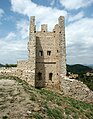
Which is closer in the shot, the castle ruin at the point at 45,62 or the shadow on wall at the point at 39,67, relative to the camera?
the castle ruin at the point at 45,62

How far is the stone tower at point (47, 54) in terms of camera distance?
1196 inches

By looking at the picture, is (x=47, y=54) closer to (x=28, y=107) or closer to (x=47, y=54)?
(x=47, y=54)

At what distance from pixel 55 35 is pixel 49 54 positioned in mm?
2701

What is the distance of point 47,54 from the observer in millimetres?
31188

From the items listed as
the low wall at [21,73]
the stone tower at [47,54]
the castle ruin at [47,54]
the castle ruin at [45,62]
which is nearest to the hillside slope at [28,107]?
the low wall at [21,73]

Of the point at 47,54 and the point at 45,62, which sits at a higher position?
the point at 47,54

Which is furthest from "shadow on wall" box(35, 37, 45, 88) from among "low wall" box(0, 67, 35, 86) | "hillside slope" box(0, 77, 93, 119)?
"hillside slope" box(0, 77, 93, 119)

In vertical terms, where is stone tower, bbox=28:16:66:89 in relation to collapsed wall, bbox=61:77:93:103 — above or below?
above

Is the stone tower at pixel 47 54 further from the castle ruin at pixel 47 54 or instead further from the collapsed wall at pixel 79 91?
the collapsed wall at pixel 79 91

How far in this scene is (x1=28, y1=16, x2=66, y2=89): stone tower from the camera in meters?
30.4

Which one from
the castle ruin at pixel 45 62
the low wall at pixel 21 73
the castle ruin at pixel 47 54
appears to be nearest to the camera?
the low wall at pixel 21 73

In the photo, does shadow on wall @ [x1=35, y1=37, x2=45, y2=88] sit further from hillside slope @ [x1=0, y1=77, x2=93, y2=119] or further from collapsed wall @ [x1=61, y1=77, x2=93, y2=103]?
hillside slope @ [x1=0, y1=77, x2=93, y2=119]

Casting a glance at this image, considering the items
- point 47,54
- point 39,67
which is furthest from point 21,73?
point 47,54

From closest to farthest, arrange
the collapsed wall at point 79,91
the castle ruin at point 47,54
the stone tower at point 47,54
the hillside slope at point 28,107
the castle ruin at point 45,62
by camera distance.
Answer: the hillside slope at point 28,107, the collapsed wall at point 79,91, the castle ruin at point 45,62, the castle ruin at point 47,54, the stone tower at point 47,54
